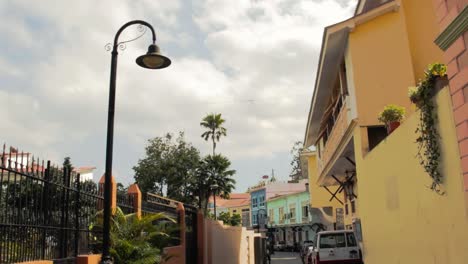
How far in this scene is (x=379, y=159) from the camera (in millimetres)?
10320

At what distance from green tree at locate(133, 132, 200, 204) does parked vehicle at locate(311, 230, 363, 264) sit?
2227 centimetres

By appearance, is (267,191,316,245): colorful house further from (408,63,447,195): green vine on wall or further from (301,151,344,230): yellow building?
(408,63,447,195): green vine on wall

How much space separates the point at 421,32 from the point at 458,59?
8619 millimetres

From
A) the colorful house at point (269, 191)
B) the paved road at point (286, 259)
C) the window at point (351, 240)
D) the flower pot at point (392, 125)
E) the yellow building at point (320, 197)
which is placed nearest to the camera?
the flower pot at point (392, 125)

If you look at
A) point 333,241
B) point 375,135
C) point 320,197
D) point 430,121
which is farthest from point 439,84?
point 320,197

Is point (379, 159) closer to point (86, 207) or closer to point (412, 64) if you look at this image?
point (412, 64)

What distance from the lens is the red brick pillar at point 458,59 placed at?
16.2 ft

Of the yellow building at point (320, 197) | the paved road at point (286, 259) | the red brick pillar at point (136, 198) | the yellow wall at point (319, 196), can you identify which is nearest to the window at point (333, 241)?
the red brick pillar at point (136, 198)

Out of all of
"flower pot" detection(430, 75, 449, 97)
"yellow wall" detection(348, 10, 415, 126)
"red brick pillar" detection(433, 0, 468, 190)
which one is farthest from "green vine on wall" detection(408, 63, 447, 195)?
"yellow wall" detection(348, 10, 415, 126)

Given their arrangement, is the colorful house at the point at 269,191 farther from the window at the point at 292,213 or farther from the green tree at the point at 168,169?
the green tree at the point at 168,169

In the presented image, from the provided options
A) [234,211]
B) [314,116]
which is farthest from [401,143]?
[234,211]

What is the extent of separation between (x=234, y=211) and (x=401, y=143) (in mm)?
74868

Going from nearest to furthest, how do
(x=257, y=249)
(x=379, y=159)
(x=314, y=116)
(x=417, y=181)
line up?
(x=417, y=181)
(x=379, y=159)
(x=314, y=116)
(x=257, y=249)

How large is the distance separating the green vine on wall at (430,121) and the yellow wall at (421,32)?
6.29m
